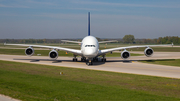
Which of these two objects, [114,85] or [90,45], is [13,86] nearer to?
[114,85]

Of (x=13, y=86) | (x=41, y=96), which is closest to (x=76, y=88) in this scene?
(x=41, y=96)

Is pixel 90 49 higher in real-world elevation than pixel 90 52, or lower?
higher

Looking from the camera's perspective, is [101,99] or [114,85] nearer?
[101,99]

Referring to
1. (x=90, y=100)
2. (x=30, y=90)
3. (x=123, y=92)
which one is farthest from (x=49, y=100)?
(x=123, y=92)

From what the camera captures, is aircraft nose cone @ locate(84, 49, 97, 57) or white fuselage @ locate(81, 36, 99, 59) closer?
aircraft nose cone @ locate(84, 49, 97, 57)

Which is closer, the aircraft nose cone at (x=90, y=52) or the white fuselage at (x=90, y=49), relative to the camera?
the aircraft nose cone at (x=90, y=52)

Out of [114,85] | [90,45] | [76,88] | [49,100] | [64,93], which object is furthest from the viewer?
[90,45]

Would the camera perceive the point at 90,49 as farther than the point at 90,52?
Yes

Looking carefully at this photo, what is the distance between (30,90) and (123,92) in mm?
6367

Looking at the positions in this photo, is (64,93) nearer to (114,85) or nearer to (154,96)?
(114,85)
